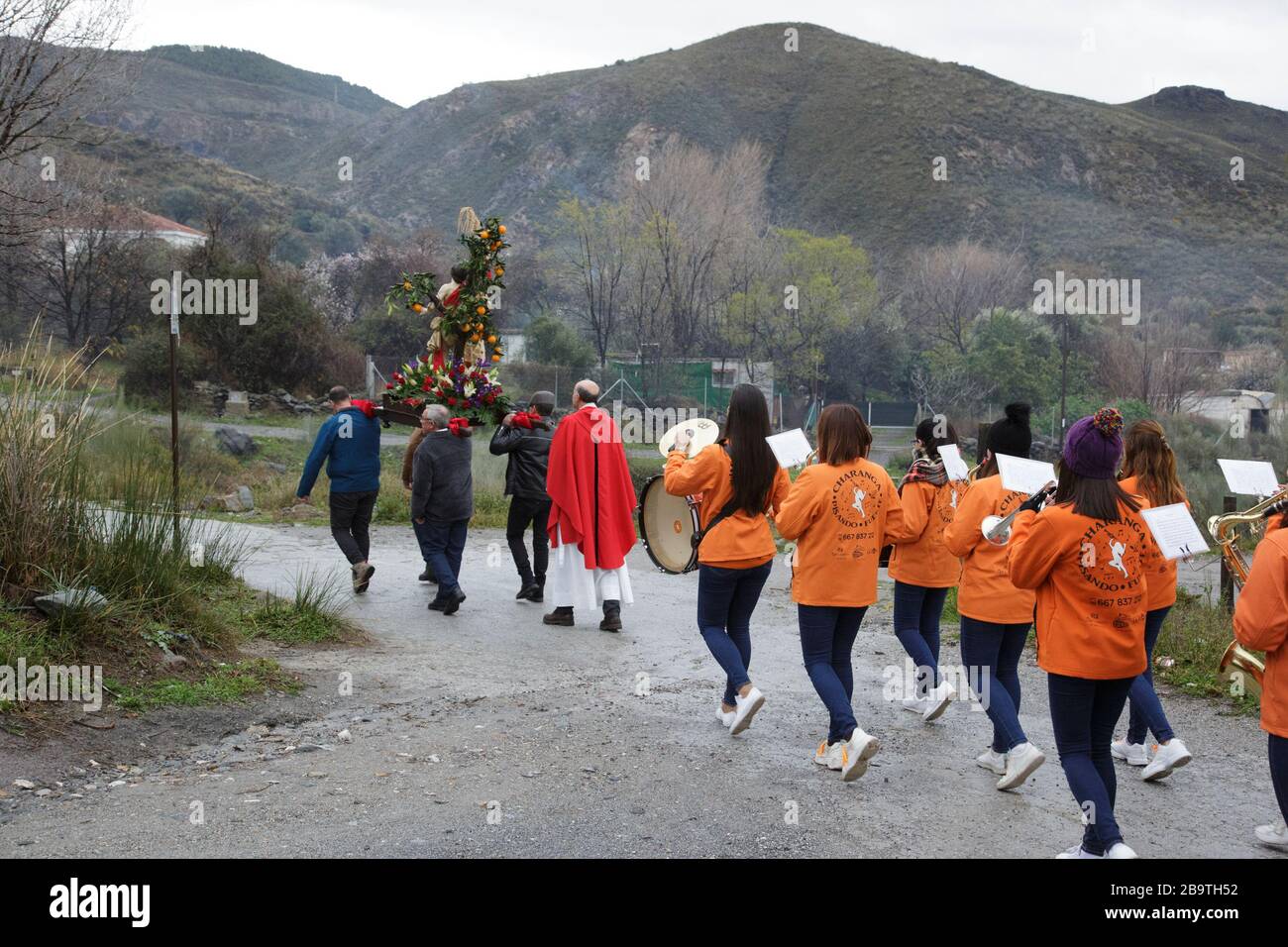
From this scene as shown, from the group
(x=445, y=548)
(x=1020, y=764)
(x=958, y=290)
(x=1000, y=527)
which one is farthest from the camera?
(x=958, y=290)

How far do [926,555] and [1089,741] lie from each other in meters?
2.44

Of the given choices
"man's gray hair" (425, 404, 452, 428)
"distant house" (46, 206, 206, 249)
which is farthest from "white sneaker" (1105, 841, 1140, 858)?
"distant house" (46, 206, 206, 249)

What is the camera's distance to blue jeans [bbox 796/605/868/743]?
6.16 meters

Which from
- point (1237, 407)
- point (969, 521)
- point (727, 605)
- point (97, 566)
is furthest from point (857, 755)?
point (1237, 407)

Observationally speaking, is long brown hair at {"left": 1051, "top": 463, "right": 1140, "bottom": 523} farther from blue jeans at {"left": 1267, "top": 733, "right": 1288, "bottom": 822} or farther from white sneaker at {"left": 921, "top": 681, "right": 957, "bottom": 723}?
white sneaker at {"left": 921, "top": 681, "right": 957, "bottom": 723}

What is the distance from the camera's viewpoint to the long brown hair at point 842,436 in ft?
20.0

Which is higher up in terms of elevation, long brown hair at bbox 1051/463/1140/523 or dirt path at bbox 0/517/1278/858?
long brown hair at bbox 1051/463/1140/523

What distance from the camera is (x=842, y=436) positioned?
6117mm

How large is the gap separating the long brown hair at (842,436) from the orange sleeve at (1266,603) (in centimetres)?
217

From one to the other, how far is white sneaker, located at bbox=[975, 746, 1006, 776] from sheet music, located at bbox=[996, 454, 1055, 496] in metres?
1.90

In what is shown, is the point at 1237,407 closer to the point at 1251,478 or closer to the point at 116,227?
the point at 1251,478

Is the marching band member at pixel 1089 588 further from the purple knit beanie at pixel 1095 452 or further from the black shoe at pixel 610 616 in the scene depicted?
the black shoe at pixel 610 616

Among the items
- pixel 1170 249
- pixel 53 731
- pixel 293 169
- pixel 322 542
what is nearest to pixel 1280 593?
pixel 53 731

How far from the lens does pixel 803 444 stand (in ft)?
21.5
